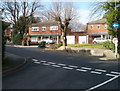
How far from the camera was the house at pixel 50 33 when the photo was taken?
4300 cm

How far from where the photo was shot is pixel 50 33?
155 ft

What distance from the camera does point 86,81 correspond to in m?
7.75

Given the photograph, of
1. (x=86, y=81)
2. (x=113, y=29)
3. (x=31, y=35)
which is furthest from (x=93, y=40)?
(x=86, y=81)

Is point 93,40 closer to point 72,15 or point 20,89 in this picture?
point 72,15

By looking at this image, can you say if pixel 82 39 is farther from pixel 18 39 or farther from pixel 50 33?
pixel 18 39

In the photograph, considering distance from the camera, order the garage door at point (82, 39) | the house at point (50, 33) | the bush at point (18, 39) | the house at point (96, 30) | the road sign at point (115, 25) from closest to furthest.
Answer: the road sign at point (115, 25) < the house at point (96, 30) < the bush at point (18, 39) < the garage door at point (82, 39) < the house at point (50, 33)

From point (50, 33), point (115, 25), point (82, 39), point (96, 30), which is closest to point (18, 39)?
point (50, 33)

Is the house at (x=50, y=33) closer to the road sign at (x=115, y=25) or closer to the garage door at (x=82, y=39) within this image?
the garage door at (x=82, y=39)

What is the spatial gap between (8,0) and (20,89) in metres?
41.8

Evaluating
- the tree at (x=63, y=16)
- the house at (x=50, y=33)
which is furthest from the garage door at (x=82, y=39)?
the tree at (x=63, y=16)

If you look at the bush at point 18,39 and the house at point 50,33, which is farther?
the house at point 50,33

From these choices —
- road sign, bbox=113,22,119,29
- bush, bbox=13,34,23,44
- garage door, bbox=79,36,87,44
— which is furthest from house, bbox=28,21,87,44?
road sign, bbox=113,22,119,29

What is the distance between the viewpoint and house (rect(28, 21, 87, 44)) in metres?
43.0

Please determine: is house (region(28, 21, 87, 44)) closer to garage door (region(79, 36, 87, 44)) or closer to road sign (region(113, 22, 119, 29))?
garage door (region(79, 36, 87, 44))
